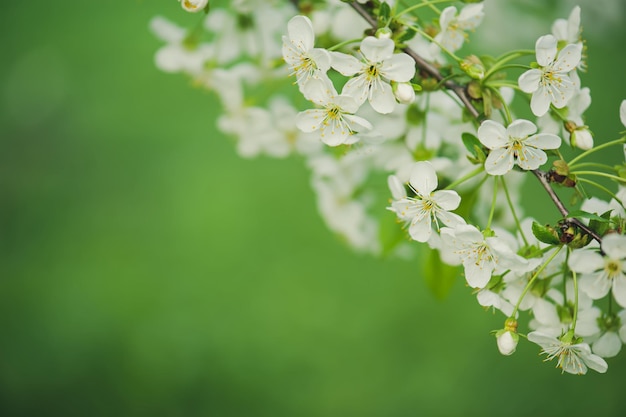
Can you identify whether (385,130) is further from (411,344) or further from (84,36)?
(84,36)

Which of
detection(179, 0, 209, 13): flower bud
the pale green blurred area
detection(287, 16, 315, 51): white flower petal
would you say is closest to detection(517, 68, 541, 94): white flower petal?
detection(287, 16, 315, 51): white flower petal

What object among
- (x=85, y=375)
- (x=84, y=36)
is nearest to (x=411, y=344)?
(x=85, y=375)

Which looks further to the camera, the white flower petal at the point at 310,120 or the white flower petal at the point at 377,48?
the white flower petal at the point at 310,120

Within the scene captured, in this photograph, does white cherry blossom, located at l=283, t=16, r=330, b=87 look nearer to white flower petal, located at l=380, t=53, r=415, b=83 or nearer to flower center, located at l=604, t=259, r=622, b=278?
white flower petal, located at l=380, t=53, r=415, b=83

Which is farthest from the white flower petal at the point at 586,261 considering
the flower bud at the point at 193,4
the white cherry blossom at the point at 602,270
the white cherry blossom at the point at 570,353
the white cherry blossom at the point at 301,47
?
the flower bud at the point at 193,4

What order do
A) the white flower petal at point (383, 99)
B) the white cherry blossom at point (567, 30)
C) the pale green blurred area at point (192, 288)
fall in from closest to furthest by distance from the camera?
the white flower petal at point (383, 99)
the white cherry blossom at point (567, 30)
the pale green blurred area at point (192, 288)

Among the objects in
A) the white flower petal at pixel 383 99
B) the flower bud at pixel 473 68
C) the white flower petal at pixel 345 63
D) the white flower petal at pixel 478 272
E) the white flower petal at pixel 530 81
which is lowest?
the white flower petal at pixel 478 272

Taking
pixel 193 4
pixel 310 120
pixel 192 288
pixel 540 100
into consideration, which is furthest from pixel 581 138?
pixel 192 288

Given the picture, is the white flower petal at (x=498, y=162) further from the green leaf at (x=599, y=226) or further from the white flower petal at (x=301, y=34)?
the white flower petal at (x=301, y=34)
